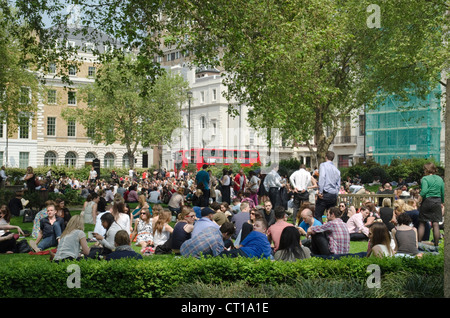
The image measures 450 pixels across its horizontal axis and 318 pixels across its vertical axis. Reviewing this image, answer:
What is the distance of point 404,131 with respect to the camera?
49219 mm

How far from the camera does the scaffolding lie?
4553cm

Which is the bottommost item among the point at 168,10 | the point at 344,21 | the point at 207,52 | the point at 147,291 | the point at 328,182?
the point at 147,291

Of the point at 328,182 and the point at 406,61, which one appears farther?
the point at 406,61

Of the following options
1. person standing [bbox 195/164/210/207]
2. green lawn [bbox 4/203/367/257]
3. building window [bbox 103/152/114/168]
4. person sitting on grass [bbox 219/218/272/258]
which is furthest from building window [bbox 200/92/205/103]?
person sitting on grass [bbox 219/218/272/258]

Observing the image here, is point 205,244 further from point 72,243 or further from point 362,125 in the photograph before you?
point 362,125

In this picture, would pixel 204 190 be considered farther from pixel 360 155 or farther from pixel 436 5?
pixel 360 155

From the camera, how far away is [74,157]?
6688 cm

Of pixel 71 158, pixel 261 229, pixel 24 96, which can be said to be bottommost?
pixel 261 229

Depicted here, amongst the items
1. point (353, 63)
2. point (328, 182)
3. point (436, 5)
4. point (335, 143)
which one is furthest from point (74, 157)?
point (328, 182)

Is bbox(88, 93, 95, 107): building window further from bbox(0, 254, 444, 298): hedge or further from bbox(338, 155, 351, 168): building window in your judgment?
bbox(0, 254, 444, 298): hedge

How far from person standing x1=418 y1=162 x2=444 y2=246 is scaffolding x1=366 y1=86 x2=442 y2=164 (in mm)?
32758

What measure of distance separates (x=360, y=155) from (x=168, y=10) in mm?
44513

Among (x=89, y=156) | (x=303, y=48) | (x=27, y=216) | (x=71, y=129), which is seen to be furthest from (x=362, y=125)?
(x=27, y=216)

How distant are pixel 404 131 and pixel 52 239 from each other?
1638 inches
